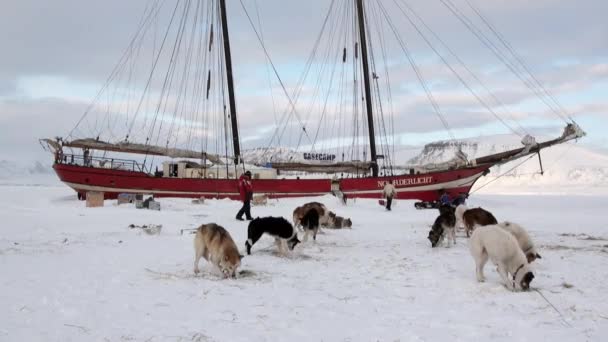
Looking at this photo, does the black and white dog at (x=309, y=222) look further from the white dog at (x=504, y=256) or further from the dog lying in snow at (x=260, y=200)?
the dog lying in snow at (x=260, y=200)

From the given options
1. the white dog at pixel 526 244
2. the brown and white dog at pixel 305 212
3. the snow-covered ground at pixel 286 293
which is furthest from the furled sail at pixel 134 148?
the white dog at pixel 526 244

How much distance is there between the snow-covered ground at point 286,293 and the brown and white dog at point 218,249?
25cm

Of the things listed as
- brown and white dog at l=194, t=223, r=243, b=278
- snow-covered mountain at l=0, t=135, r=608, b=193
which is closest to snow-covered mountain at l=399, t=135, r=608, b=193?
snow-covered mountain at l=0, t=135, r=608, b=193

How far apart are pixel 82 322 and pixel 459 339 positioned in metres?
4.05

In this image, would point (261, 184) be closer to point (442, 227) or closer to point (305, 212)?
point (305, 212)

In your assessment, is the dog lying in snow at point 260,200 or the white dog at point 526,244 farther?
the dog lying in snow at point 260,200

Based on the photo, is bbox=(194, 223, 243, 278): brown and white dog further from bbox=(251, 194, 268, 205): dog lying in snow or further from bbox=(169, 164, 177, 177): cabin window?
bbox=(169, 164, 177, 177): cabin window

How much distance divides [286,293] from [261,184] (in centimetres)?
2218

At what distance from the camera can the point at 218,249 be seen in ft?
26.4

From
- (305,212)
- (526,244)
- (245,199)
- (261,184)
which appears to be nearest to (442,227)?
(526,244)

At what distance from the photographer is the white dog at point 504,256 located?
23.2 feet

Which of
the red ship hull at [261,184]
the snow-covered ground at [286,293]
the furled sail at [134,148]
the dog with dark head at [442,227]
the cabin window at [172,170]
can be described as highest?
the furled sail at [134,148]

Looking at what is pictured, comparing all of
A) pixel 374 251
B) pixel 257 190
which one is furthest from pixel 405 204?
pixel 374 251

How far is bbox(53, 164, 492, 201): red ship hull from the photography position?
26312 mm
